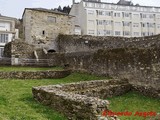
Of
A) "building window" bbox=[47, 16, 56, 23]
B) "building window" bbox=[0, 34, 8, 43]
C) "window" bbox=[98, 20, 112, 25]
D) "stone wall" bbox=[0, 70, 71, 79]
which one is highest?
"window" bbox=[98, 20, 112, 25]

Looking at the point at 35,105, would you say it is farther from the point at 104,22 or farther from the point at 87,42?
the point at 104,22

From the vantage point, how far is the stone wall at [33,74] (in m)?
23.8

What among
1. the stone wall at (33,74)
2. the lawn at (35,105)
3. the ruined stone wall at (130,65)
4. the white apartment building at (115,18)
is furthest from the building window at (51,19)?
the lawn at (35,105)

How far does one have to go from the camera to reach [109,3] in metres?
77.2

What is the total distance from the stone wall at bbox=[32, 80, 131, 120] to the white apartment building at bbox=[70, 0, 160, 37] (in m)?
50.7

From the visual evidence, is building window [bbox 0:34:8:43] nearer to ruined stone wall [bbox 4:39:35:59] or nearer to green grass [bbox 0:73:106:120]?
ruined stone wall [bbox 4:39:35:59]

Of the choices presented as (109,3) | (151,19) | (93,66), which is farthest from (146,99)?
(151,19)

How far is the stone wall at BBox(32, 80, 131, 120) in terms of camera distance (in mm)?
10492

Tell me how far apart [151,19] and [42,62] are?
186ft

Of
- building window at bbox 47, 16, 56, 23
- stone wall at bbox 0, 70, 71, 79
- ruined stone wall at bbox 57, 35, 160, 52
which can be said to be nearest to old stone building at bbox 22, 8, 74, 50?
building window at bbox 47, 16, 56, 23

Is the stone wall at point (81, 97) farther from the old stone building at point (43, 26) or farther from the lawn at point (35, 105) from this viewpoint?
the old stone building at point (43, 26)

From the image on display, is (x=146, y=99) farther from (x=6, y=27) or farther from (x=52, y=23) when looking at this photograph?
(x=6, y=27)

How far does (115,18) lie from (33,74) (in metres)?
55.6

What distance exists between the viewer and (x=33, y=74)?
25.1 m
